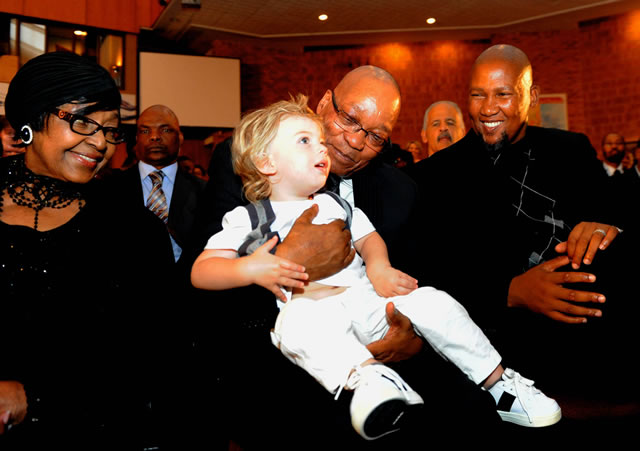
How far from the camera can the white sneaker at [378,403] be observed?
124cm

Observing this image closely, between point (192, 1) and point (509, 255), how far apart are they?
716 cm

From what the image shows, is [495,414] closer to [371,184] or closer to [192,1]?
[371,184]

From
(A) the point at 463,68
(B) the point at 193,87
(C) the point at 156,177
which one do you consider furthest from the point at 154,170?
(A) the point at 463,68

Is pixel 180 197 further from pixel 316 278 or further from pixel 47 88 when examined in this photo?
pixel 316 278

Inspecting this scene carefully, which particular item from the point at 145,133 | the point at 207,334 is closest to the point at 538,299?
the point at 207,334

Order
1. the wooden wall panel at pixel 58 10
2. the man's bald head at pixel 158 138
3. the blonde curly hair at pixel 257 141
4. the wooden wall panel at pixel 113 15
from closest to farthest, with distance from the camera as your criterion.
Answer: the blonde curly hair at pixel 257 141 → the man's bald head at pixel 158 138 → the wooden wall panel at pixel 58 10 → the wooden wall panel at pixel 113 15

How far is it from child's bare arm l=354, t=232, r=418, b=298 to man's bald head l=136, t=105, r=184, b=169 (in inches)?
113

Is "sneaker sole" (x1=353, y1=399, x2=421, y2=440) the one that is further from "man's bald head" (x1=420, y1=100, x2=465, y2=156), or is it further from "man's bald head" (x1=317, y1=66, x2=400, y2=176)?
"man's bald head" (x1=420, y1=100, x2=465, y2=156)

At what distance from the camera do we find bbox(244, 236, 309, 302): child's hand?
1.50 meters

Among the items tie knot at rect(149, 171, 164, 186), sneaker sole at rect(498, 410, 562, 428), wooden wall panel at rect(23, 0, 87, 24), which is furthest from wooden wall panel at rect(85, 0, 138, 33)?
sneaker sole at rect(498, 410, 562, 428)

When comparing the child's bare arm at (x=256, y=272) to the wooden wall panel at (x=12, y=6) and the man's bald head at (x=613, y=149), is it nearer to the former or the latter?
the man's bald head at (x=613, y=149)

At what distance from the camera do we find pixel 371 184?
234cm

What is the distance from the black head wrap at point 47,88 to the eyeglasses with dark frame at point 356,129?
1.03 metres

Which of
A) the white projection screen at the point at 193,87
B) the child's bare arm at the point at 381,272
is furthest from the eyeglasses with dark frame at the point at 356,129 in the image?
the white projection screen at the point at 193,87
